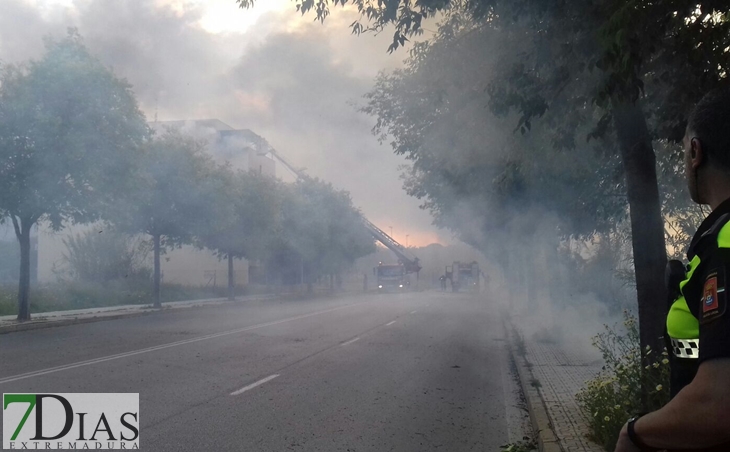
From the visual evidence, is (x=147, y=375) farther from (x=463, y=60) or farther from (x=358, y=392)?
(x=463, y=60)

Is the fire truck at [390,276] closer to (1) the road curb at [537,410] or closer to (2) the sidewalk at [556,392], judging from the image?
(2) the sidewalk at [556,392]

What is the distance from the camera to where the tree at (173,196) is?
96.8 ft

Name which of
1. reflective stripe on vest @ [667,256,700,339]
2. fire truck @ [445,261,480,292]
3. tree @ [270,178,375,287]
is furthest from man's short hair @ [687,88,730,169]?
fire truck @ [445,261,480,292]

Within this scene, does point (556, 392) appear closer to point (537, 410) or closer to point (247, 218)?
point (537, 410)

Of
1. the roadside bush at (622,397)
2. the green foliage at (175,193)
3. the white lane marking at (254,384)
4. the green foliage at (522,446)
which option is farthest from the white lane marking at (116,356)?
the green foliage at (175,193)

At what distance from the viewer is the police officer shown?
1496 mm

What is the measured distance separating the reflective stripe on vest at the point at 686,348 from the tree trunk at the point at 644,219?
556cm

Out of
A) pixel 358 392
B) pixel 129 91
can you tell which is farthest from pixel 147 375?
pixel 129 91

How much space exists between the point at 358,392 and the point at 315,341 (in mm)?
6443

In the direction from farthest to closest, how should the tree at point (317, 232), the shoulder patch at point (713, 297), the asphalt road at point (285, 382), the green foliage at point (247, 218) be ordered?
1. the tree at point (317, 232)
2. the green foliage at point (247, 218)
3. the asphalt road at point (285, 382)
4. the shoulder patch at point (713, 297)

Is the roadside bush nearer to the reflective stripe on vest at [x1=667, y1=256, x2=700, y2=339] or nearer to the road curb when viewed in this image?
the road curb

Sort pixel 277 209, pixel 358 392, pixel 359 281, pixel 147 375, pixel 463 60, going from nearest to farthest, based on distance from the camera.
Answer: pixel 358 392
pixel 147 375
pixel 463 60
pixel 277 209
pixel 359 281

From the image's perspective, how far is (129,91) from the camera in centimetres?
2305

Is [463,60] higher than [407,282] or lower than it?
higher
